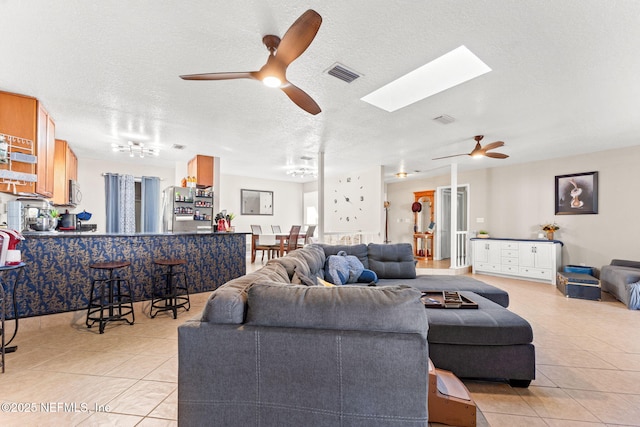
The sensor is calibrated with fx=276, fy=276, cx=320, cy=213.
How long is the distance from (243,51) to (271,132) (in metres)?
2.14

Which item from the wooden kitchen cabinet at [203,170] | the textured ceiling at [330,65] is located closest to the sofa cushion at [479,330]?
the textured ceiling at [330,65]

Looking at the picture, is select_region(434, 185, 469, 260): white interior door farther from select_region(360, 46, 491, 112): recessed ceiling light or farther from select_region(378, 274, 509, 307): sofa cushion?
select_region(360, 46, 491, 112): recessed ceiling light

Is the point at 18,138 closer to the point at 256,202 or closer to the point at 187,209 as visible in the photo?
the point at 187,209

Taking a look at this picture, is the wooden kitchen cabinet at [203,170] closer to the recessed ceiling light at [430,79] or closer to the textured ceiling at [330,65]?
the textured ceiling at [330,65]

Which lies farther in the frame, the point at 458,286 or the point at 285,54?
the point at 458,286

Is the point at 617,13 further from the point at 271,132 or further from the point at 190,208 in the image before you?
the point at 190,208

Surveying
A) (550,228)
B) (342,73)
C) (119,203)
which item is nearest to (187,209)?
(119,203)

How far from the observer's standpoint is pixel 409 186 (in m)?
8.96

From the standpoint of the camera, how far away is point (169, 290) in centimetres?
370

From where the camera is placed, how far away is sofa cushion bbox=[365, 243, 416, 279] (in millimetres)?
3506

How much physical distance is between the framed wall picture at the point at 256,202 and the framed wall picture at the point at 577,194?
768 centimetres

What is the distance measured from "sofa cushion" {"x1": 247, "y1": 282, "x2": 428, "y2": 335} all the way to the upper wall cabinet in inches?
145

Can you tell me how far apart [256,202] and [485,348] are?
800cm

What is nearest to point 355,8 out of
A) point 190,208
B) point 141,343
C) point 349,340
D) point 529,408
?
point 349,340
